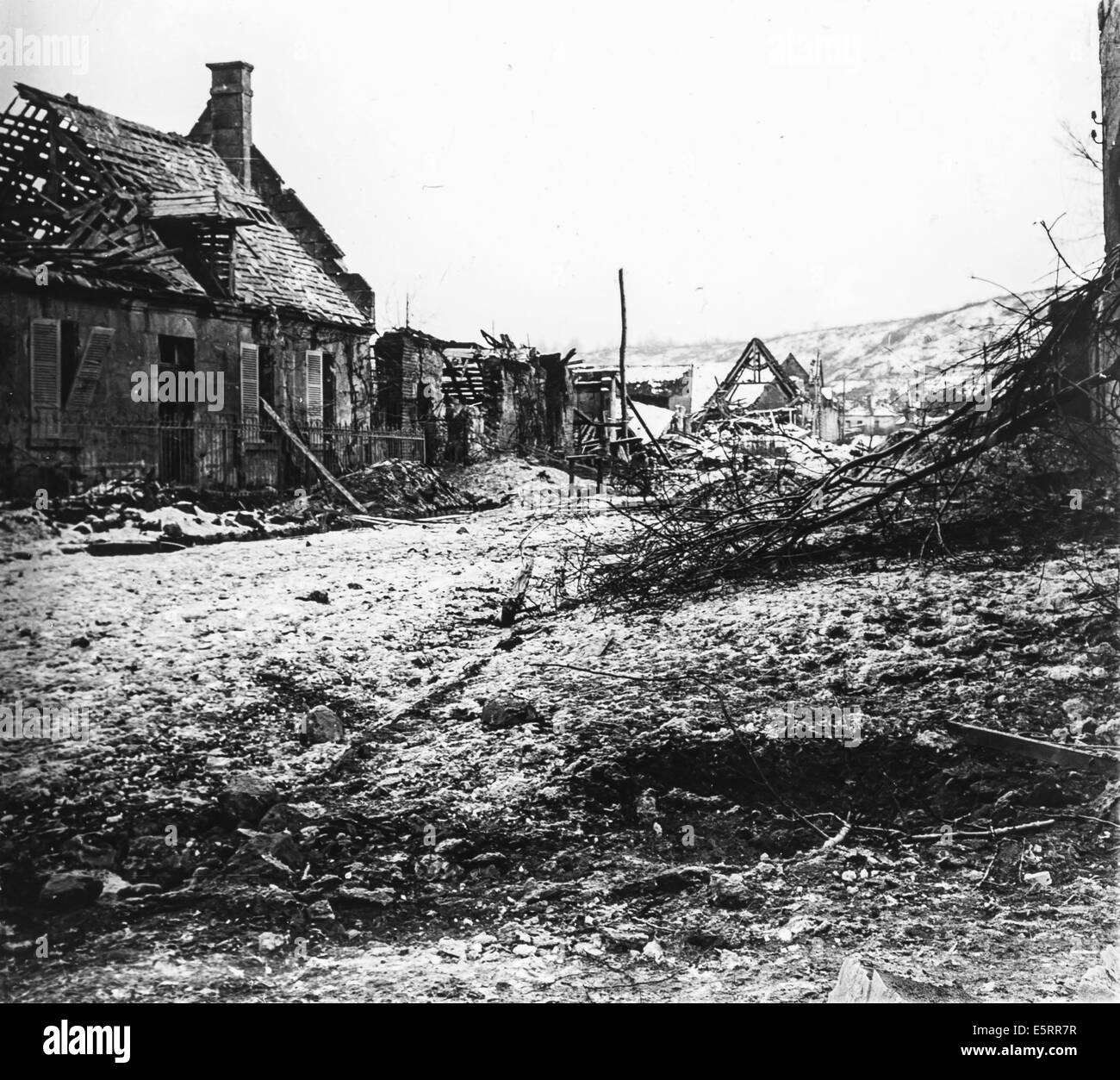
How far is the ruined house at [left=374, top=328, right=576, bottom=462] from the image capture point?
6.21 meters

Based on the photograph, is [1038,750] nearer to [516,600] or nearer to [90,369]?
[516,600]

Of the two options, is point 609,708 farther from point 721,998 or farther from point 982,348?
point 982,348

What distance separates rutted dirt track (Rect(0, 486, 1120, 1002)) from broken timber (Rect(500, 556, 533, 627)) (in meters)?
→ 0.18

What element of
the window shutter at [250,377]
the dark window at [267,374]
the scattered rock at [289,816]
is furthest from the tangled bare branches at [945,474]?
the dark window at [267,374]

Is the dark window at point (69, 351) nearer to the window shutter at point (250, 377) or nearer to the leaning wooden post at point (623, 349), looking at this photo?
the window shutter at point (250, 377)

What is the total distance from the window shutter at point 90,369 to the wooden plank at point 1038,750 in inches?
288

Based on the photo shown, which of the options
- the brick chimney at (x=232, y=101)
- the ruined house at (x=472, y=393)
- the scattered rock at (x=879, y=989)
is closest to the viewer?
the scattered rock at (x=879, y=989)

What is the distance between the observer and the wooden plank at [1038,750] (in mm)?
3186

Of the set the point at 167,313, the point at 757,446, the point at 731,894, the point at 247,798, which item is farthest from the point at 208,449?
the point at 731,894

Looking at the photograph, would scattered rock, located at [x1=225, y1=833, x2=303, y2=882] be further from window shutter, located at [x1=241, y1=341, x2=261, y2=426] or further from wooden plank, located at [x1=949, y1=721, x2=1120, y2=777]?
window shutter, located at [x1=241, y1=341, x2=261, y2=426]

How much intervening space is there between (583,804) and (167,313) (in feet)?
27.8

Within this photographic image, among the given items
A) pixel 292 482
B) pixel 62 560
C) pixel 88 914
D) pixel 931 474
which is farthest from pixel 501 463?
pixel 88 914

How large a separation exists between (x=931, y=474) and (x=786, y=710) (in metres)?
1.41

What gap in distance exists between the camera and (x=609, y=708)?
12.3ft
